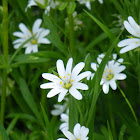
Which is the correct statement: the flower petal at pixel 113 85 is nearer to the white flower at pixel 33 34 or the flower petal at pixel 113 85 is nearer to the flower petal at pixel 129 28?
the flower petal at pixel 129 28

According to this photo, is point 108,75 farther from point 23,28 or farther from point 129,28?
point 23,28

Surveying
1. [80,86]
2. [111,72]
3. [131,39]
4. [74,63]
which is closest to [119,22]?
[111,72]

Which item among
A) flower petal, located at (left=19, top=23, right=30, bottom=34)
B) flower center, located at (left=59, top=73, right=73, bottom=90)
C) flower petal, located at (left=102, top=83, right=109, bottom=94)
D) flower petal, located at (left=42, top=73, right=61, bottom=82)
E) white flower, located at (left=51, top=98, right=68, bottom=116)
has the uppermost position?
flower petal, located at (left=19, top=23, right=30, bottom=34)

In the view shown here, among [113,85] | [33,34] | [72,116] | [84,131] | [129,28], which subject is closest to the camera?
[84,131]

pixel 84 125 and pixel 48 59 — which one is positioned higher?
pixel 48 59

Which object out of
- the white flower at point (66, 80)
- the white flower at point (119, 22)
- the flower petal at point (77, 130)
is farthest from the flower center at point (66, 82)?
the white flower at point (119, 22)

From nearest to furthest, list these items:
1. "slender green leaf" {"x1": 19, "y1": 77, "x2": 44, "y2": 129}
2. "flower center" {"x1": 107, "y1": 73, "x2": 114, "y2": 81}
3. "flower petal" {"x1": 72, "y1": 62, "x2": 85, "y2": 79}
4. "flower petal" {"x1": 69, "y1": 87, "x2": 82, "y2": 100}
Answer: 1. "flower petal" {"x1": 69, "y1": 87, "x2": 82, "y2": 100}
2. "flower petal" {"x1": 72, "y1": 62, "x2": 85, "y2": 79}
3. "flower center" {"x1": 107, "y1": 73, "x2": 114, "y2": 81}
4. "slender green leaf" {"x1": 19, "y1": 77, "x2": 44, "y2": 129}

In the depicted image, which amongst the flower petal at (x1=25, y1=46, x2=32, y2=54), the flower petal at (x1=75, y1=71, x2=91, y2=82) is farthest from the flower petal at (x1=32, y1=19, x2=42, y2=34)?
the flower petal at (x1=75, y1=71, x2=91, y2=82)

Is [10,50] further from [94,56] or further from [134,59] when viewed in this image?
[134,59]

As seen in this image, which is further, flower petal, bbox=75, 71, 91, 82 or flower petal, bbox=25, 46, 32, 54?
flower petal, bbox=25, 46, 32, 54

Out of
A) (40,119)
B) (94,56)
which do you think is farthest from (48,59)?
(40,119)

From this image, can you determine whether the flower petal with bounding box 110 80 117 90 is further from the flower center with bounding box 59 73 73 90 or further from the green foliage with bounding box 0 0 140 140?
the flower center with bounding box 59 73 73 90
